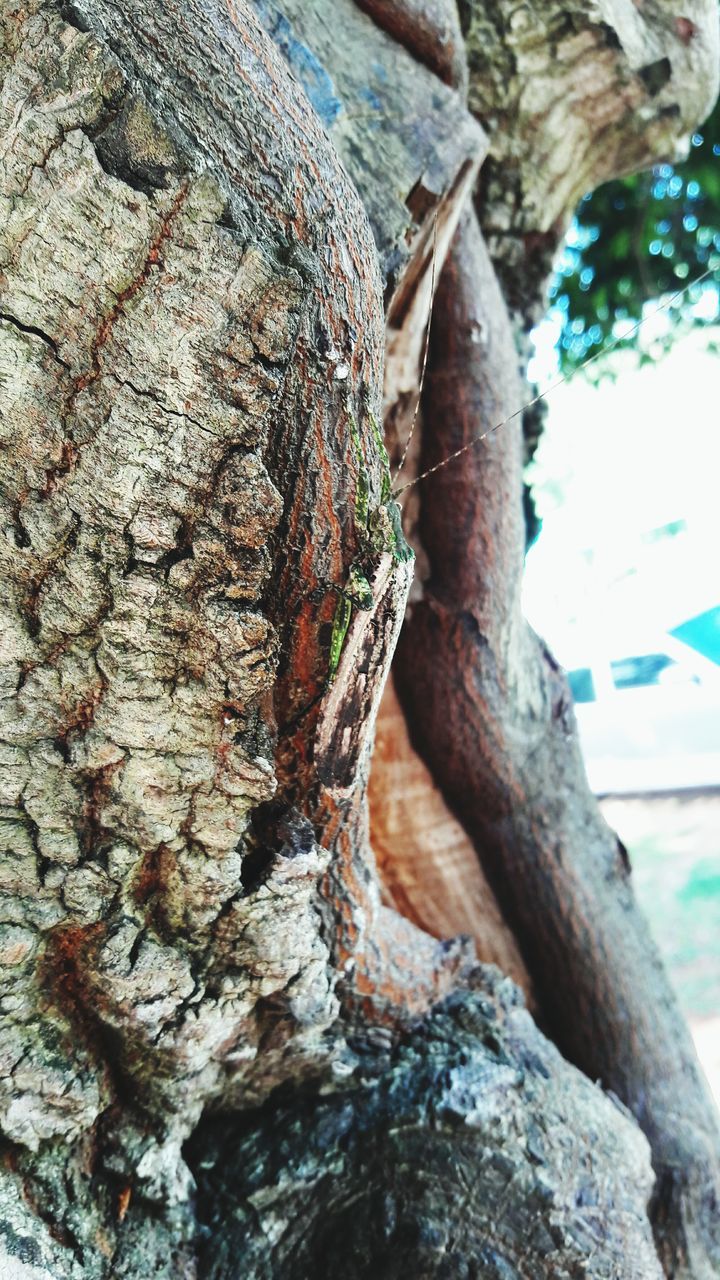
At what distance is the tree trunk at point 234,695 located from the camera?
1.91 feet

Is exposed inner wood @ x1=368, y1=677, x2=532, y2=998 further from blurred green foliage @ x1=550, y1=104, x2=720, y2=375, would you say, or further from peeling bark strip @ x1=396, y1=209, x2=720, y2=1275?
blurred green foliage @ x1=550, y1=104, x2=720, y2=375

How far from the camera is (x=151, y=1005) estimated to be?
723 millimetres

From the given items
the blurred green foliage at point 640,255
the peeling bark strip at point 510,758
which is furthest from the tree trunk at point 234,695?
the blurred green foliage at point 640,255

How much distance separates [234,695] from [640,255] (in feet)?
7.92

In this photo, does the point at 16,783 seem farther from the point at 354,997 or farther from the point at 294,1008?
the point at 354,997

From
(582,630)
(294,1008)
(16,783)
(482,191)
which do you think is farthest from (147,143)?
(582,630)

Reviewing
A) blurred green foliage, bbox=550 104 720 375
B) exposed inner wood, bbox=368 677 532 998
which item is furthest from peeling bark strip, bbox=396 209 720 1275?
blurred green foliage, bbox=550 104 720 375

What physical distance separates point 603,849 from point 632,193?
2018 mm

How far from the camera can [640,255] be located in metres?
2.60

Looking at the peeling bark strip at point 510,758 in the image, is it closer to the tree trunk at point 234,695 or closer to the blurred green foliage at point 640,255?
the tree trunk at point 234,695

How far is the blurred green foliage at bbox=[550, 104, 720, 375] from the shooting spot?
2.55 meters

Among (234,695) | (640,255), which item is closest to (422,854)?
(234,695)

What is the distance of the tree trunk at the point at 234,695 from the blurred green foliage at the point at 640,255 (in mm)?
1720

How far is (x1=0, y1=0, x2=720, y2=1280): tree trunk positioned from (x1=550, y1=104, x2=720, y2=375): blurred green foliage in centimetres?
172
